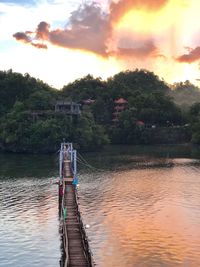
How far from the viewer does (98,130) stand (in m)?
144

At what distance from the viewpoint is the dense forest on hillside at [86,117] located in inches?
5349

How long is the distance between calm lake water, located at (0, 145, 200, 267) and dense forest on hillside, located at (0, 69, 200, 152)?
2806 cm

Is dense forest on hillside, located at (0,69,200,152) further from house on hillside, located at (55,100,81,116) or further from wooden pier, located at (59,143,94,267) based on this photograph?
wooden pier, located at (59,143,94,267)

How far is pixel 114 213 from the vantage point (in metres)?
60.3

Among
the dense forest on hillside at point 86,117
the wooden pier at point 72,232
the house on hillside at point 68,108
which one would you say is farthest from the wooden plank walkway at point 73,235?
the house on hillside at point 68,108

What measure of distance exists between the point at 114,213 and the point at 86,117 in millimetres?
88999

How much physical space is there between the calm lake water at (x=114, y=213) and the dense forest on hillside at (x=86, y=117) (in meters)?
28.1

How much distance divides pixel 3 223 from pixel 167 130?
415 feet

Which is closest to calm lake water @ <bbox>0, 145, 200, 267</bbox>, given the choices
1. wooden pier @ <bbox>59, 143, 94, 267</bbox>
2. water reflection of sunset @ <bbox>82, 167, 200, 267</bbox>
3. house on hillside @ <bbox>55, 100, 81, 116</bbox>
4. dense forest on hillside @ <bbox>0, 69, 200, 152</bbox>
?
water reflection of sunset @ <bbox>82, 167, 200, 267</bbox>

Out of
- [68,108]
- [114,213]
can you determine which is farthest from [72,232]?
[68,108]

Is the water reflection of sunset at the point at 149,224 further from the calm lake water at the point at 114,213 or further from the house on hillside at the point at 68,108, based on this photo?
the house on hillside at the point at 68,108

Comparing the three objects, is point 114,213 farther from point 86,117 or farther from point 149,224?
point 86,117

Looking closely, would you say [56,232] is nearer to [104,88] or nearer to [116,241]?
[116,241]

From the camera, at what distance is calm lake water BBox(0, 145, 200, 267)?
1750 inches
